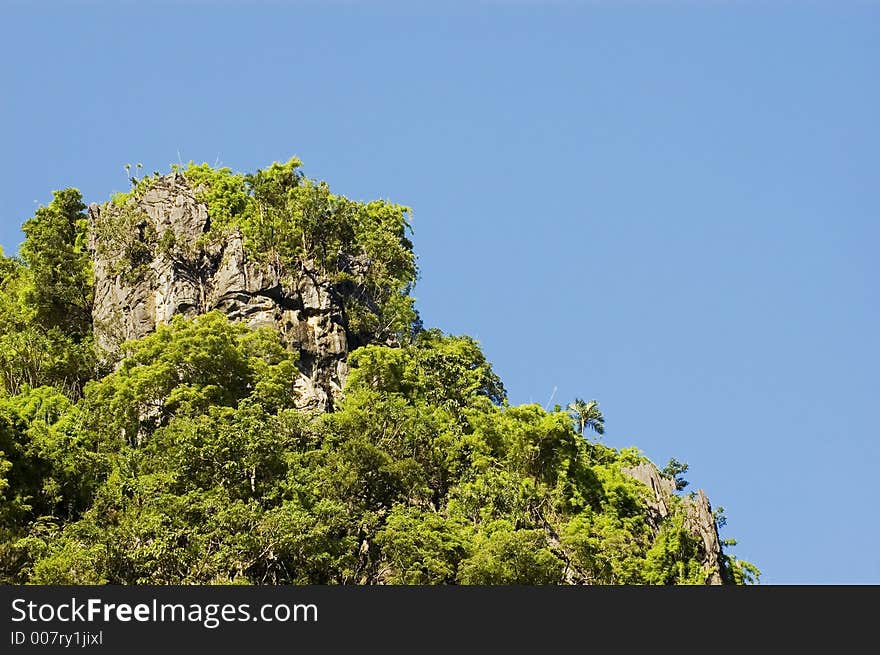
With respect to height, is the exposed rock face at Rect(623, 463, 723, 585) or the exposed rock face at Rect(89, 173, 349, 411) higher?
the exposed rock face at Rect(89, 173, 349, 411)

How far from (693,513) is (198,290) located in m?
18.7

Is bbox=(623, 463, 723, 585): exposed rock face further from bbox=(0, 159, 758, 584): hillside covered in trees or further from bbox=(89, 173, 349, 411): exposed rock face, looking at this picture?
bbox=(89, 173, 349, 411): exposed rock face

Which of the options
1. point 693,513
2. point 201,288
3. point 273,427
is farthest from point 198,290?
point 693,513

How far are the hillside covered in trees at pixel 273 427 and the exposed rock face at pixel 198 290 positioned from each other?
0.08 m

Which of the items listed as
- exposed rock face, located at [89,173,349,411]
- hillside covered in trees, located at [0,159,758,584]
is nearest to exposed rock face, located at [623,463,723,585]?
hillside covered in trees, located at [0,159,758,584]

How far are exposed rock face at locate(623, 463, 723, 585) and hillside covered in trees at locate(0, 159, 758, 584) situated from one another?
0.28 feet

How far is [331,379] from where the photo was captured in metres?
54.3

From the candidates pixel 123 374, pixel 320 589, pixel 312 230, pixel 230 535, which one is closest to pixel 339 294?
pixel 312 230

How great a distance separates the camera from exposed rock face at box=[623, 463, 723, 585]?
155 feet

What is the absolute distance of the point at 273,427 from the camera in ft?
148

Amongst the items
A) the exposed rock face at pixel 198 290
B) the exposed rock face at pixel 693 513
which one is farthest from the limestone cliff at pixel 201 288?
the exposed rock face at pixel 693 513

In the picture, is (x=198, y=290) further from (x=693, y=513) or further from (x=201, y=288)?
(x=693, y=513)

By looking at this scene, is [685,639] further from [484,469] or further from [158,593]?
[484,469]

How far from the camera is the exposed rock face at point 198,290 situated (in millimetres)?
55094
